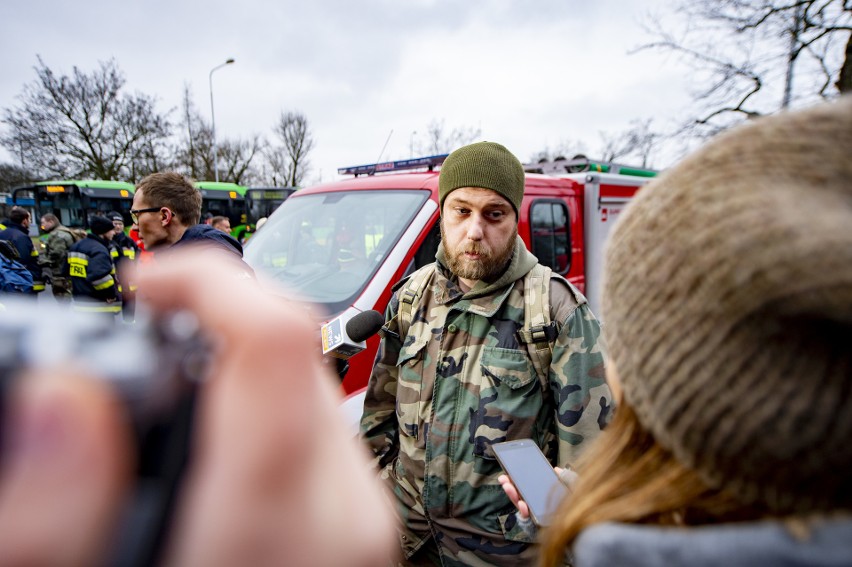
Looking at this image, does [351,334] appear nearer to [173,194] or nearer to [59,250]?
[173,194]

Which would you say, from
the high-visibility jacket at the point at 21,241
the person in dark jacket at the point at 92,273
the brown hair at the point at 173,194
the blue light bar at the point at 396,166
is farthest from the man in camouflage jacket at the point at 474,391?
the high-visibility jacket at the point at 21,241

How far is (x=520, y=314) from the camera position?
6.23 feet

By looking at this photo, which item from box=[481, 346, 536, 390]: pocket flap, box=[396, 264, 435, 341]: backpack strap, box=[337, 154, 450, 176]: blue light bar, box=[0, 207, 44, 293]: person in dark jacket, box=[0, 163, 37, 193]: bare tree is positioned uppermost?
box=[0, 163, 37, 193]: bare tree

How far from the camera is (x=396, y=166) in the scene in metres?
4.51

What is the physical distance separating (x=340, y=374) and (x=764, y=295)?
2105mm

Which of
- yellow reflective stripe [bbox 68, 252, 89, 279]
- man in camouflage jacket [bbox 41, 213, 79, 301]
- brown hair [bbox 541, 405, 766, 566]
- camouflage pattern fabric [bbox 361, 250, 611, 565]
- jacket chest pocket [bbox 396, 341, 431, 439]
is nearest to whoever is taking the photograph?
brown hair [bbox 541, 405, 766, 566]

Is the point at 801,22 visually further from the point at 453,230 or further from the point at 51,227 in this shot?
the point at 51,227

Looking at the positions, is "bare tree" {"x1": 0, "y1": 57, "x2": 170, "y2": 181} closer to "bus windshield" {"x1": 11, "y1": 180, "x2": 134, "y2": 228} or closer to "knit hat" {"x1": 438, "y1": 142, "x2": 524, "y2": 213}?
"bus windshield" {"x1": 11, "y1": 180, "x2": 134, "y2": 228}

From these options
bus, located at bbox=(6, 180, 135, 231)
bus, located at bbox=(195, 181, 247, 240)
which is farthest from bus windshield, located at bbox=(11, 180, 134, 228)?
bus, located at bbox=(195, 181, 247, 240)

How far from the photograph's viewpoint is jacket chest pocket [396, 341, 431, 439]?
6.36ft

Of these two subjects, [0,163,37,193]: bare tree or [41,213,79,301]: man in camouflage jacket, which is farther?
[0,163,37,193]: bare tree

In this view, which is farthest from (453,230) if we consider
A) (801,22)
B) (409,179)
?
(801,22)

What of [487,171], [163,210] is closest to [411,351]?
[487,171]

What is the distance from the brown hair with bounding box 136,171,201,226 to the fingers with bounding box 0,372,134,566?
3334 mm
